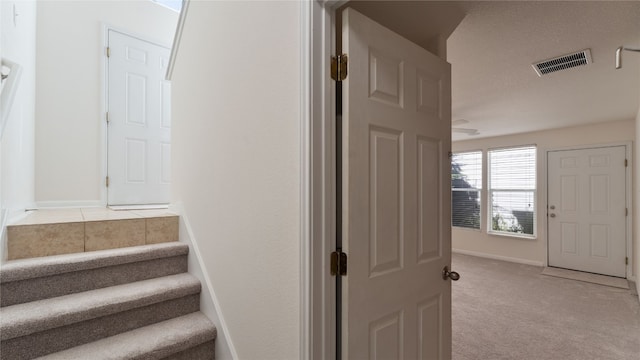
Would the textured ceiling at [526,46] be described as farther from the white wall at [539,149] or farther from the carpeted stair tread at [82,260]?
the carpeted stair tread at [82,260]

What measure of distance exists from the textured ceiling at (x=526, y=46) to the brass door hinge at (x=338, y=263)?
1.11 meters

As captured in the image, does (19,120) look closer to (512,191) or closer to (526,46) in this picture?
(526,46)

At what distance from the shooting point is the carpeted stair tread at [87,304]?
1335 millimetres

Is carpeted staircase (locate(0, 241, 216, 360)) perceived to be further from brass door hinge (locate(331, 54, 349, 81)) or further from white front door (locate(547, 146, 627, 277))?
white front door (locate(547, 146, 627, 277))

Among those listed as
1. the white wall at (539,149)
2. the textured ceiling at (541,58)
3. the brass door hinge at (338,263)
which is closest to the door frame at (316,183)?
the brass door hinge at (338,263)

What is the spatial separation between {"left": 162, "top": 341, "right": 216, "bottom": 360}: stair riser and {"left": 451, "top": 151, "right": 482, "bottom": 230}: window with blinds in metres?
5.94

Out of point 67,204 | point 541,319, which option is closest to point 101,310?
point 67,204

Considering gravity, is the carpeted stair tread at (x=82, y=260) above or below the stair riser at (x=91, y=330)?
above

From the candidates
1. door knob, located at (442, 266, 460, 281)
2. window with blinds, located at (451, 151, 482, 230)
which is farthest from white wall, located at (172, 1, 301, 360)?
window with blinds, located at (451, 151, 482, 230)

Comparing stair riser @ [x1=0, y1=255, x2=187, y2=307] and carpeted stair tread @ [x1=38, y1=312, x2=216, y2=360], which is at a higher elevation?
stair riser @ [x1=0, y1=255, x2=187, y2=307]

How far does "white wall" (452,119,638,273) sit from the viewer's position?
15.6ft

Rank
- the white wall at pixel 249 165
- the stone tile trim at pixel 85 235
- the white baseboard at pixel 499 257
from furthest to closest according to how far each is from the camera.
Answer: the white baseboard at pixel 499 257 < the stone tile trim at pixel 85 235 < the white wall at pixel 249 165

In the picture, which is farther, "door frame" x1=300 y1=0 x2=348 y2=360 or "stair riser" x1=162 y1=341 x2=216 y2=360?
"stair riser" x1=162 y1=341 x2=216 y2=360

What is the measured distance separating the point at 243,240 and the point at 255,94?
0.68 meters
